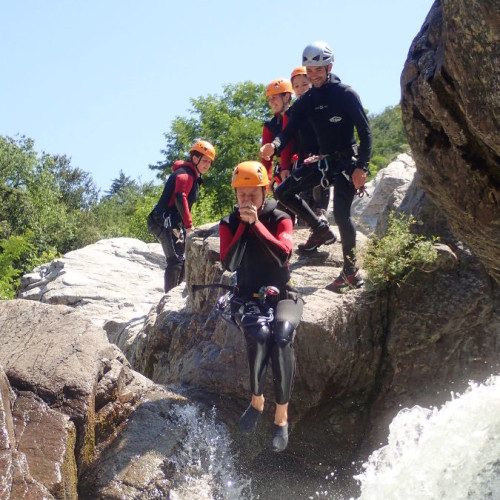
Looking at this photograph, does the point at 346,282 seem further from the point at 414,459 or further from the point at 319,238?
the point at 414,459

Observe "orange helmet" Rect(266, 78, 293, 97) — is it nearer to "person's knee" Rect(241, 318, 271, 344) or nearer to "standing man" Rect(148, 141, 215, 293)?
"standing man" Rect(148, 141, 215, 293)

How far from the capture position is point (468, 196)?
6.92 metres

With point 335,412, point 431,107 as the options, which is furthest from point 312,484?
point 431,107

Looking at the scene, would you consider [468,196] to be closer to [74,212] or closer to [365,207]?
[365,207]

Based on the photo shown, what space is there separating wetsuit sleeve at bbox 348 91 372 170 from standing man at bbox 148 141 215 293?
3.30 metres

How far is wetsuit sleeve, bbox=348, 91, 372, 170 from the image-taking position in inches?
352

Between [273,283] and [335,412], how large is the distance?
2.11 m

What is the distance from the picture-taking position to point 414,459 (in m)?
7.77

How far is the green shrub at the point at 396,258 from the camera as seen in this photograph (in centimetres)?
928

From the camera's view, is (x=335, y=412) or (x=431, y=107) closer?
(x=431, y=107)

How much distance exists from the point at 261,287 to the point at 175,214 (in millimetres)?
4997

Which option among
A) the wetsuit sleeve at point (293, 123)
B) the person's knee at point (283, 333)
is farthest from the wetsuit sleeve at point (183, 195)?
the person's knee at point (283, 333)

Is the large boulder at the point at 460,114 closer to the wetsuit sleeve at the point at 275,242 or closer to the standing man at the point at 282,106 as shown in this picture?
the wetsuit sleeve at the point at 275,242

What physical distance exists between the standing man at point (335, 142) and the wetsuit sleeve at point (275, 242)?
1.68 metres
